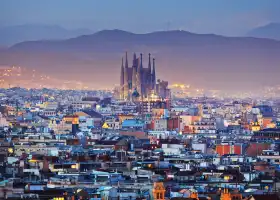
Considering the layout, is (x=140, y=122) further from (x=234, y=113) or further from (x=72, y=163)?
(x=72, y=163)

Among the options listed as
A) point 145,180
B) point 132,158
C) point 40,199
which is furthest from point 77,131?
point 40,199

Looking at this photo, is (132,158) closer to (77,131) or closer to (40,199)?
(40,199)

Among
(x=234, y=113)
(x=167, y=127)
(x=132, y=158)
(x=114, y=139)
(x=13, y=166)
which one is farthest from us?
(x=234, y=113)

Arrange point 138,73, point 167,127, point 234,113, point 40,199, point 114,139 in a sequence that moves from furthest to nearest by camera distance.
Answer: point 138,73
point 234,113
point 167,127
point 114,139
point 40,199

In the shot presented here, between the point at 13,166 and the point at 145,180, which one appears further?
the point at 13,166

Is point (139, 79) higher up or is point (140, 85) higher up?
point (139, 79)

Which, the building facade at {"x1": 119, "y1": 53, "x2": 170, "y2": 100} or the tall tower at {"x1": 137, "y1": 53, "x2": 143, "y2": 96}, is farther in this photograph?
the tall tower at {"x1": 137, "y1": 53, "x2": 143, "y2": 96}

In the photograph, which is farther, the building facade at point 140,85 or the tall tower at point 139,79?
the tall tower at point 139,79

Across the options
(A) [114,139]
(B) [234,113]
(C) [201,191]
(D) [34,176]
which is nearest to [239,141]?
(A) [114,139]

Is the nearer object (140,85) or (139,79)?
(140,85)
